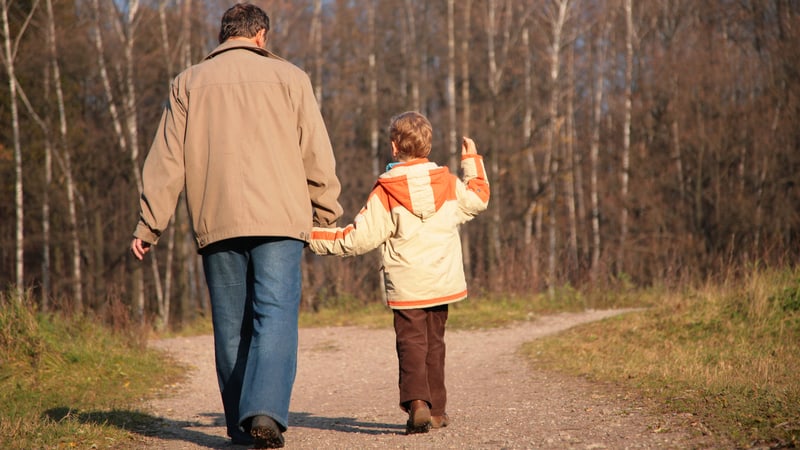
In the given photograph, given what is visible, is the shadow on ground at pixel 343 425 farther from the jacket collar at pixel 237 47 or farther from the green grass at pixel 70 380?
the jacket collar at pixel 237 47

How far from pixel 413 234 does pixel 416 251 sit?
0.32ft

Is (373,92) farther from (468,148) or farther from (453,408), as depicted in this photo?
(468,148)

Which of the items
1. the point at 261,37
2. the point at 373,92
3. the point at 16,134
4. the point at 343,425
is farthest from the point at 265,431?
the point at 373,92

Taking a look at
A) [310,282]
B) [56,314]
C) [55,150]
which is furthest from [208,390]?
[55,150]

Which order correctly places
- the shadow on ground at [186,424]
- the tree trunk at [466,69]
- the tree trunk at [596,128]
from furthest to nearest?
the tree trunk at [596,128], the tree trunk at [466,69], the shadow on ground at [186,424]

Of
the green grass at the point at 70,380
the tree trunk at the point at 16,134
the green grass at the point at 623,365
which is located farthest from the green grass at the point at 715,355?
the tree trunk at the point at 16,134

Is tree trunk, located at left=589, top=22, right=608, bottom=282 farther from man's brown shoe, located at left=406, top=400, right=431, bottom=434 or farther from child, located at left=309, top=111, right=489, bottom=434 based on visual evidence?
man's brown shoe, located at left=406, top=400, right=431, bottom=434

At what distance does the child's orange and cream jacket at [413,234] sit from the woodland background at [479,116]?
49.2ft

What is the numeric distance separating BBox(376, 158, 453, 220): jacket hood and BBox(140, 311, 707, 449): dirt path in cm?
125

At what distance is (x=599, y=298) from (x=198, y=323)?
21.9 feet

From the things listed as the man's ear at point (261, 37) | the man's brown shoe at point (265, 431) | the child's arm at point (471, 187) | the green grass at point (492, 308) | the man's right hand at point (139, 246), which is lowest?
the green grass at point (492, 308)

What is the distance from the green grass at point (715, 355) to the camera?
4.68 m

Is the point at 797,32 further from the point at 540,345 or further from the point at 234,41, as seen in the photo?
the point at 234,41

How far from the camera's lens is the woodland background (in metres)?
24.4
